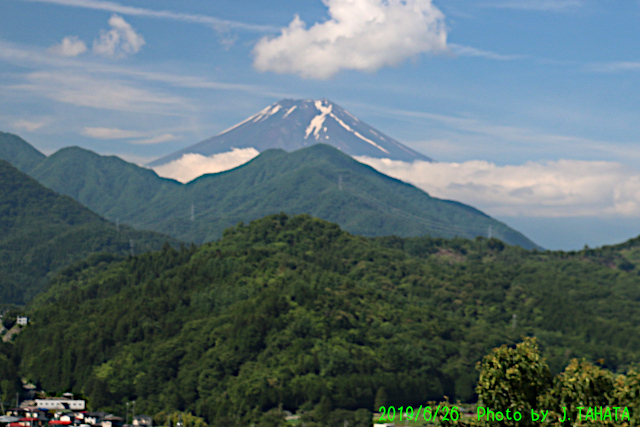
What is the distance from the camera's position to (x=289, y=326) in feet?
416

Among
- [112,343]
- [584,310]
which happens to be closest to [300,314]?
[112,343]

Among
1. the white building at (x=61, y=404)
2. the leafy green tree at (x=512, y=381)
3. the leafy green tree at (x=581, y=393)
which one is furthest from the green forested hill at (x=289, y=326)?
the leafy green tree at (x=581, y=393)

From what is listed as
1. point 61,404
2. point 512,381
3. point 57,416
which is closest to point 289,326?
point 61,404

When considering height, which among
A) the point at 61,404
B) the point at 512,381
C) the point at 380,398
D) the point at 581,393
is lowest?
the point at 380,398

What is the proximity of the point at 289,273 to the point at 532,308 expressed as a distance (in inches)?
2374

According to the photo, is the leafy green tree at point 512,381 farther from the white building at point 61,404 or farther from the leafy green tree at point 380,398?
the leafy green tree at point 380,398

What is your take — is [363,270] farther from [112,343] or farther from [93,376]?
[93,376]

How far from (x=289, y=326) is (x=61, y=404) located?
5814cm

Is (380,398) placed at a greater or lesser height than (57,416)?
lesser

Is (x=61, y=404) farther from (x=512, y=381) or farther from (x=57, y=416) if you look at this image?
(x=512, y=381)

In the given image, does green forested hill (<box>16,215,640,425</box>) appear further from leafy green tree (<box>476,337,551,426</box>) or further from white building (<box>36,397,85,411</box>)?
leafy green tree (<box>476,337,551,426</box>)

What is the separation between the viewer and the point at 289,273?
150 metres

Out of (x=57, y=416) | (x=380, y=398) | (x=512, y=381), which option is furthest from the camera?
(x=380, y=398)

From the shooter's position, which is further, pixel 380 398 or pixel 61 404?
pixel 380 398
